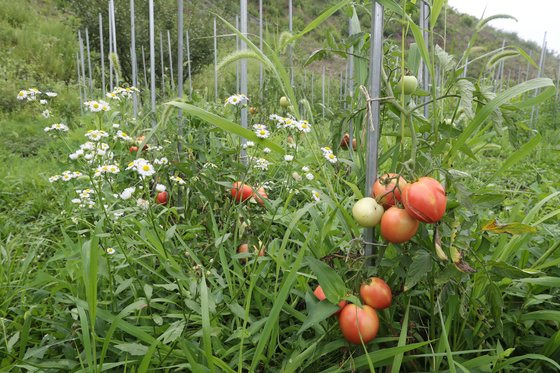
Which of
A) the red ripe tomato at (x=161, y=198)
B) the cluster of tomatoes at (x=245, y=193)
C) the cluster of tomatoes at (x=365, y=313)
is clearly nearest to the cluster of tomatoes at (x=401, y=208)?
the cluster of tomatoes at (x=365, y=313)

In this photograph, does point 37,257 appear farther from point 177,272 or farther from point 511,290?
point 511,290

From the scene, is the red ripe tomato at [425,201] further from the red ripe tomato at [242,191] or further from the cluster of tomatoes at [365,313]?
the red ripe tomato at [242,191]

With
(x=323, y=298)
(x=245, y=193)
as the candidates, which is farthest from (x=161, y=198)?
(x=323, y=298)

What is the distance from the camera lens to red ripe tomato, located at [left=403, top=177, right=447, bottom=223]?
1.99ft

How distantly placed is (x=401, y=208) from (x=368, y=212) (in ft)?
0.16

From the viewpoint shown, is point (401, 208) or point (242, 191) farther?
point (242, 191)

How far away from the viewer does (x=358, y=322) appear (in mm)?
686

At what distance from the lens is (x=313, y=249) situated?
940mm

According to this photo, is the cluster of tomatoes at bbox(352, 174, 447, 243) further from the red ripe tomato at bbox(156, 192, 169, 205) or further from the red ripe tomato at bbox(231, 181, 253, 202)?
the red ripe tomato at bbox(156, 192, 169, 205)

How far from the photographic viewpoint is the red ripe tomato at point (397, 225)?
0.64 metres

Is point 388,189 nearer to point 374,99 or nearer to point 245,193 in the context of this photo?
point 374,99

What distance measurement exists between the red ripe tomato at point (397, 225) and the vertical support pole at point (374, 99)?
88mm

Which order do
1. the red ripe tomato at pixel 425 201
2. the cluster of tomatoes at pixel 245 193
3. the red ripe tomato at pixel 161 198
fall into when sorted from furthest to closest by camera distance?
the red ripe tomato at pixel 161 198 < the cluster of tomatoes at pixel 245 193 < the red ripe tomato at pixel 425 201

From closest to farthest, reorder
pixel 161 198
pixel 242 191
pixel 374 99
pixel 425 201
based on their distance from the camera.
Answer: pixel 425 201, pixel 374 99, pixel 242 191, pixel 161 198
